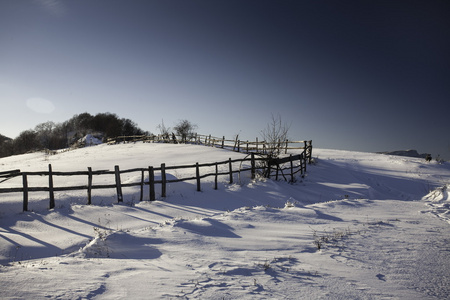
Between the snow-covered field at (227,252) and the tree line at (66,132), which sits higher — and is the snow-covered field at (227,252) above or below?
below

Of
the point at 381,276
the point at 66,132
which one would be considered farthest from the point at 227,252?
the point at 66,132

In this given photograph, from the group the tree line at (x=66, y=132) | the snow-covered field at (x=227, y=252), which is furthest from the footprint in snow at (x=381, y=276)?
the tree line at (x=66, y=132)

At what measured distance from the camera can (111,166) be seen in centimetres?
1905

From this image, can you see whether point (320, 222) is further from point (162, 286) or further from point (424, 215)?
point (162, 286)

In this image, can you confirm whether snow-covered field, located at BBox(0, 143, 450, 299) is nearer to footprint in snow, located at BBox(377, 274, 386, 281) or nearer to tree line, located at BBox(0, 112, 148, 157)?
footprint in snow, located at BBox(377, 274, 386, 281)

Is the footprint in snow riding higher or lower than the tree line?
lower

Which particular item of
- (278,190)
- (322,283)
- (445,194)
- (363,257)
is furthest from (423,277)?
(278,190)

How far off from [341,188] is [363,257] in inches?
465

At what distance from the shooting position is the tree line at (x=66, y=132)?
6712 cm

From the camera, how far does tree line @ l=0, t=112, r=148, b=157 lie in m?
67.1

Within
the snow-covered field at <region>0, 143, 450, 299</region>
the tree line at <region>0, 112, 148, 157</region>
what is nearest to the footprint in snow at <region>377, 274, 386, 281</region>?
the snow-covered field at <region>0, 143, 450, 299</region>

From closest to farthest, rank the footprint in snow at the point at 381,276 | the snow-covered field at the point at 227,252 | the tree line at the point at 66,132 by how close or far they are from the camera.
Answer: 1. the snow-covered field at the point at 227,252
2. the footprint in snow at the point at 381,276
3. the tree line at the point at 66,132

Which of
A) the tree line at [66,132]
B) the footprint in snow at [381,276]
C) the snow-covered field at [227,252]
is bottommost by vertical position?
the snow-covered field at [227,252]

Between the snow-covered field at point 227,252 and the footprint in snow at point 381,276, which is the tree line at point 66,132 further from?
the footprint in snow at point 381,276
